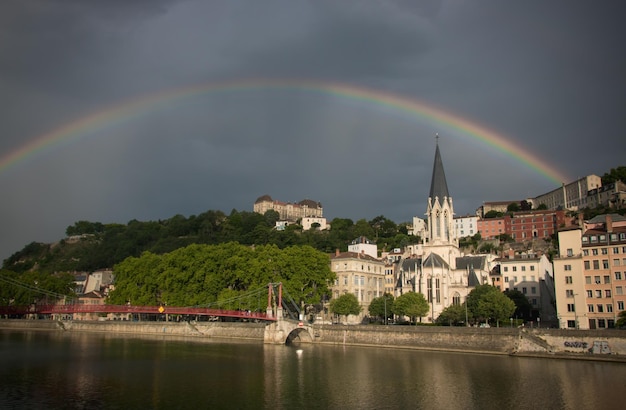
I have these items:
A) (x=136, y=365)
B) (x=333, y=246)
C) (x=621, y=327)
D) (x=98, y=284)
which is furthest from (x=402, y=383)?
(x=98, y=284)

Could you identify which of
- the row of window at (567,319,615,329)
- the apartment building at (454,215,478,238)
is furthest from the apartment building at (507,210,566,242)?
→ the row of window at (567,319,615,329)

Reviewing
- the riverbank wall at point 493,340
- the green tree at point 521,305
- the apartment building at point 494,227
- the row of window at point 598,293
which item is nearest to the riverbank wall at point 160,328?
the riverbank wall at point 493,340

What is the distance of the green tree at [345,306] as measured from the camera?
296 ft

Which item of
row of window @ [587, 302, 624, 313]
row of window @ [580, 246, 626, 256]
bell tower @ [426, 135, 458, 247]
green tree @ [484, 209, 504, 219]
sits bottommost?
row of window @ [587, 302, 624, 313]

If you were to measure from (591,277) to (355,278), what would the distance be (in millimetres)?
44932

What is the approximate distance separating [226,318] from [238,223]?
94.0 meters

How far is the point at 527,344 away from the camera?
195ft

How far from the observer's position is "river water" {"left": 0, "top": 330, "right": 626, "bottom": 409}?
3697 cm

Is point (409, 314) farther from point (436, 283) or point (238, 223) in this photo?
point (238, 223)

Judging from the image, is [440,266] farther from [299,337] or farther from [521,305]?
[299,337]

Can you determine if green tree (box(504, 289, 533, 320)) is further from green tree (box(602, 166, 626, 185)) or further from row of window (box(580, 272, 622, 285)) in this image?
green tree (box(602, 166, 626, 185))

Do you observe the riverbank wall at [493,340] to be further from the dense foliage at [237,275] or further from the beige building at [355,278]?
the beige building at [355,278]

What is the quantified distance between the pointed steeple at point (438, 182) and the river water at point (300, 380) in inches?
1931

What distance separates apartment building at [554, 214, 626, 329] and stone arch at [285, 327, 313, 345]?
107 ft
